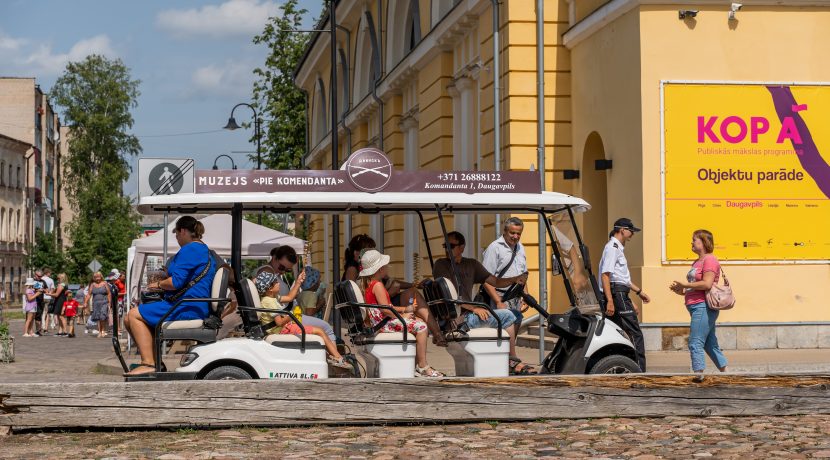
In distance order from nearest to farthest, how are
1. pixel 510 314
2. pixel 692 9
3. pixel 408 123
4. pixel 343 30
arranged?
pixel 510 314
pixel 692 9
pixel 408 123
pixel 343 30

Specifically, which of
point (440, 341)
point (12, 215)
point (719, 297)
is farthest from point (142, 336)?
point (12, 215)

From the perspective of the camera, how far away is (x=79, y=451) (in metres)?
9.08

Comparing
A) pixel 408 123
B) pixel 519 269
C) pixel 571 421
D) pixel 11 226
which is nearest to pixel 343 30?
pixel 408 123

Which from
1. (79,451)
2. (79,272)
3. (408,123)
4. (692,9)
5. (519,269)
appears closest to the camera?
(79,451)

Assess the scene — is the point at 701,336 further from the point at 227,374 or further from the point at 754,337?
the point at 754,337

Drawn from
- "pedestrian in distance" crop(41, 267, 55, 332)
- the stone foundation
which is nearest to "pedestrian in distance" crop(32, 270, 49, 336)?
"pedestrian in distance" crop(41, 267, 55, 332)

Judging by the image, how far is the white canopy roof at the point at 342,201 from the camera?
11.3 m

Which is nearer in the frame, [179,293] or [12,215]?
[179,293]

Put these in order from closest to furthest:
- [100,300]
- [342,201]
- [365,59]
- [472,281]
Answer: [342,201]
[472,281]
[100,300]
[365,59]

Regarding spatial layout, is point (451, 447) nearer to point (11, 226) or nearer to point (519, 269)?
point (519, 269)

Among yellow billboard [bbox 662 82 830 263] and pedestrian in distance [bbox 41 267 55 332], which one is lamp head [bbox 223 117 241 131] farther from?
yellow billboard [bbox 662 82 830 263]

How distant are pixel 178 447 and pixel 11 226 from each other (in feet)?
288

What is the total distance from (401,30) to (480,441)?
24995 mm

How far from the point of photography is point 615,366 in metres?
11.5
